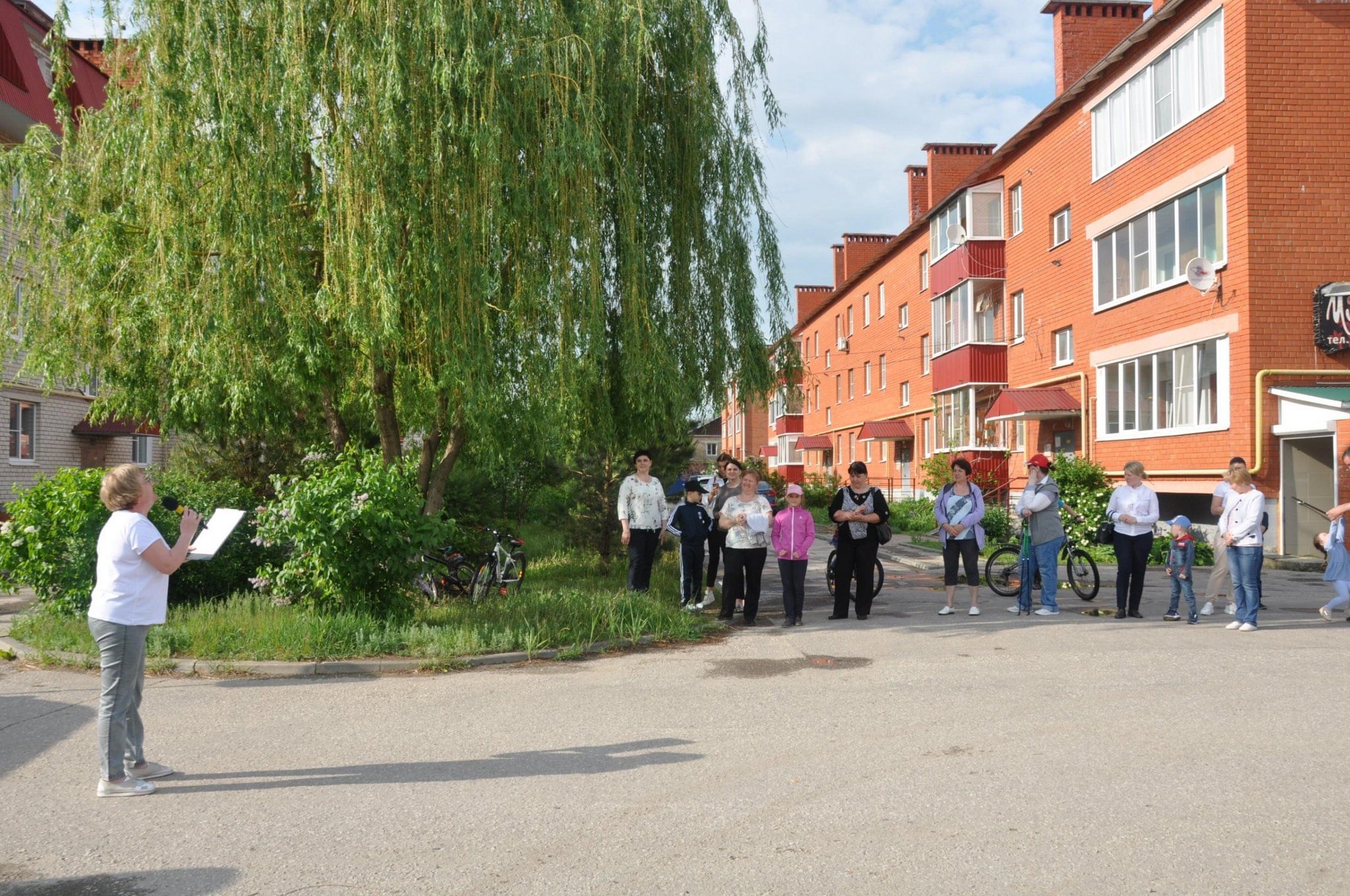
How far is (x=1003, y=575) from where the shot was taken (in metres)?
13.3

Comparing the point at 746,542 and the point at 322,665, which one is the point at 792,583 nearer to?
the point at 746,542

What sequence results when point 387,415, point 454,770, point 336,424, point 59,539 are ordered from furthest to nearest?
point 336,424 → point 387,415 → point 59,539 → point 454,770

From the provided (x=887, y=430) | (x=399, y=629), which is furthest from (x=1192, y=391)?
(x=887, y=430)

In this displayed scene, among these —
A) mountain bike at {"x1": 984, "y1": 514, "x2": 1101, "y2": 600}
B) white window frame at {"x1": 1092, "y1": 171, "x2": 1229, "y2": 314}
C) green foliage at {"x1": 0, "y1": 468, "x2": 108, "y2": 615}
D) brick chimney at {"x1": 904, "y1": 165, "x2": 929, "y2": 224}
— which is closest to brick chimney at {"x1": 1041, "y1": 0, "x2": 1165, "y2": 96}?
white window frame at {"x1": 1092, "y1": 171, "x2": 1229, "y2": 314}

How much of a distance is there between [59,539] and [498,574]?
4.43 m

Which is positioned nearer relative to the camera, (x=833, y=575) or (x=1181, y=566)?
(x=1181, y=566)

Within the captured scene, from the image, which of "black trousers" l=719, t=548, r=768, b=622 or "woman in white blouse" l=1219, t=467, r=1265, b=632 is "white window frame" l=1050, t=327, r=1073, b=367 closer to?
A: "woman in white blouse" l=1219, t=467, r=1265, b=632

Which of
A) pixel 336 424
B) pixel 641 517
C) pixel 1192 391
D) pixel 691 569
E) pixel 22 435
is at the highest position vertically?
pixel 1192 391

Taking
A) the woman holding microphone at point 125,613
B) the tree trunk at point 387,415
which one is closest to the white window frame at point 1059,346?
the tree trunk at point 387,415

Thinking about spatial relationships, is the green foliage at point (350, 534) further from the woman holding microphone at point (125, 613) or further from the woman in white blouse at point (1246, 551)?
the woman in white blouse at point (1246, 551)

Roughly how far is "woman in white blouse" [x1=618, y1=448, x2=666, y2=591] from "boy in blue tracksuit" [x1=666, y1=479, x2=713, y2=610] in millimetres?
202

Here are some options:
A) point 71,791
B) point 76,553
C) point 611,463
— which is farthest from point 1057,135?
point 71,791

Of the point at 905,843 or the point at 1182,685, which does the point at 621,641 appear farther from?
the point at 905,843

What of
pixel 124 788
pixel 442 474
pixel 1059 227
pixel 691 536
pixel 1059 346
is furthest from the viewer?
pixel 1059 227
